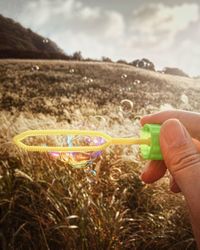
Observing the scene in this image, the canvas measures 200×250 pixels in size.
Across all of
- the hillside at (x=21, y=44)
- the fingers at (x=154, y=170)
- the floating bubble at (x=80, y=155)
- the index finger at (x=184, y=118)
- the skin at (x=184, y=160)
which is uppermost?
the hillside at (x=21, y=44)

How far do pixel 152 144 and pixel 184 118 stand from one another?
0.30m

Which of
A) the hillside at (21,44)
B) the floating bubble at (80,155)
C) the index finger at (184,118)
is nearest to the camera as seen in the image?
the index finger at (184,118)

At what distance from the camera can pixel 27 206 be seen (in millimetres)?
1566

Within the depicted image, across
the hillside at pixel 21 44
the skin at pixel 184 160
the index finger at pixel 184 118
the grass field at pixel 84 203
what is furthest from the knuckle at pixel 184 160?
the hillside at pixel 21 44

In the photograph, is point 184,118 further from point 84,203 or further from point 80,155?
point 84,203

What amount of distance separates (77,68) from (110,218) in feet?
19.3

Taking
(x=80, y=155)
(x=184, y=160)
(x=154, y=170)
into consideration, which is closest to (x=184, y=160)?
(x=184, y=160)

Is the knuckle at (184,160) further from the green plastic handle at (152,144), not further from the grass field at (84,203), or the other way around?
the grass field at (84,203)

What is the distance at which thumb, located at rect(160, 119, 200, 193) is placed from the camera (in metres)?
0.69

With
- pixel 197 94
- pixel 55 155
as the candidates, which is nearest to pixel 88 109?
pixel 55 155

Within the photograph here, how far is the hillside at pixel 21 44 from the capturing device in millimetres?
5133

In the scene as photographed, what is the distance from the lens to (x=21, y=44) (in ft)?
20.6

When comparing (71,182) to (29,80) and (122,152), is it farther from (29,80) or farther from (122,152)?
(29,80)

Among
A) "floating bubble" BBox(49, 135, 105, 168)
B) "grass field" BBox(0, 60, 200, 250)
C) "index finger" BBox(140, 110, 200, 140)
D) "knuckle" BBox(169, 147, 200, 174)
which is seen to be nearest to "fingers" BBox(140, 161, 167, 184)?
"index finger" BBox(140, 110, 200, 140)
